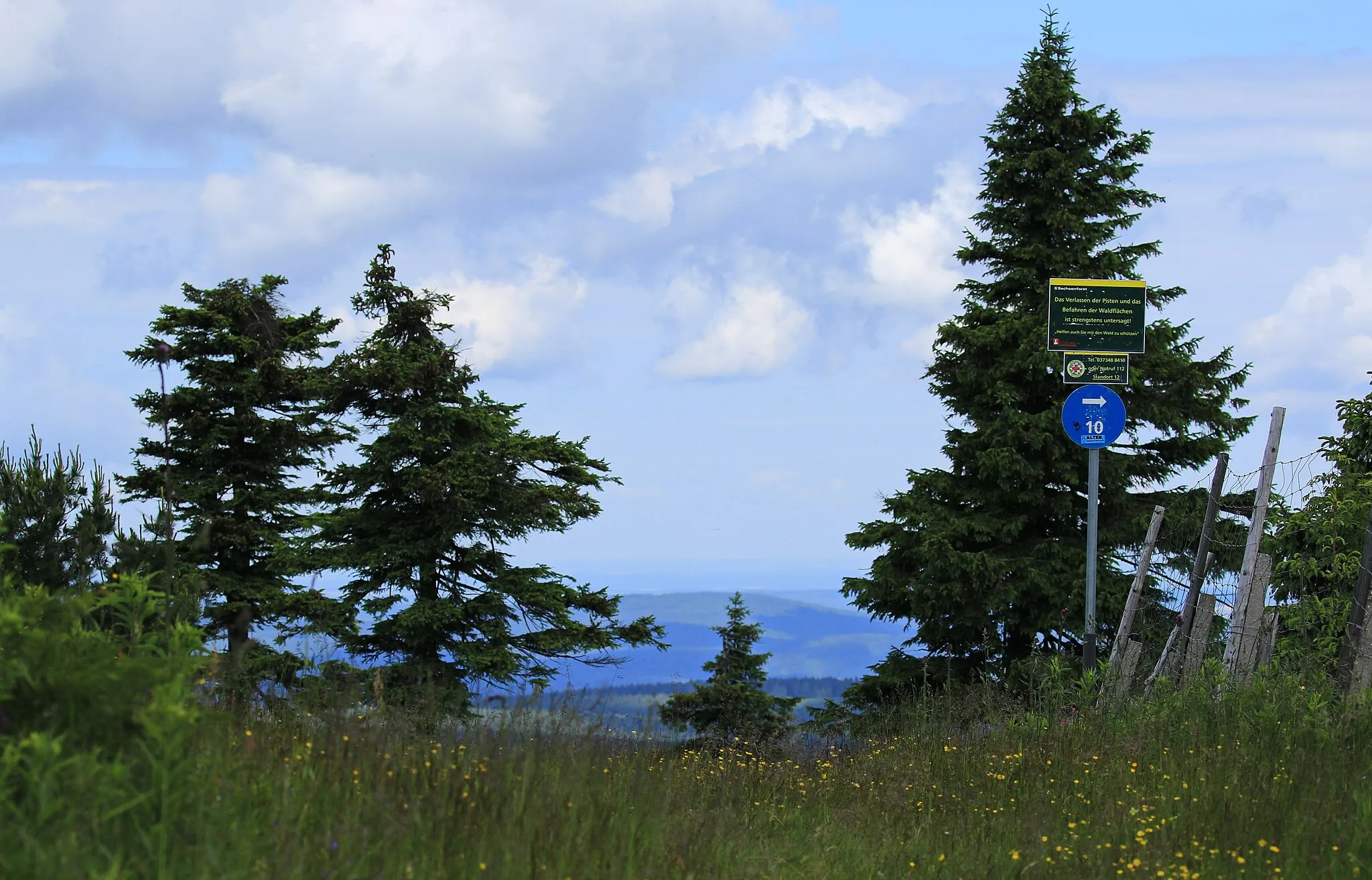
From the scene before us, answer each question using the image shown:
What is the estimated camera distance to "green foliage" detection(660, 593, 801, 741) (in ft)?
120

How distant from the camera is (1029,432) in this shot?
68.1 ft

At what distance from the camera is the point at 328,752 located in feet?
16.9

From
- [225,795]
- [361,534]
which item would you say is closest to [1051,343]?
[225,795]

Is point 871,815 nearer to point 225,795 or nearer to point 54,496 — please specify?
point 225,795

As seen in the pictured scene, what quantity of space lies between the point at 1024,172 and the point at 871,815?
59.1 ft

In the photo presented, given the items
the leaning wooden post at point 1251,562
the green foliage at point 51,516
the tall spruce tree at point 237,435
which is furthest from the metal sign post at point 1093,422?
the tall spruce tree at point 237,435

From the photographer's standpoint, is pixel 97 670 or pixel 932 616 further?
pixel 932 616

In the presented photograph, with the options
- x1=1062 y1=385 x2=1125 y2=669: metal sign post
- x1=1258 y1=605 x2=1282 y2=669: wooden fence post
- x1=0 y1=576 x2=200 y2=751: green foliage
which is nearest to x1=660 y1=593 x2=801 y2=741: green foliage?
x1=1062 y1=385 x2=1125 y2=669: metal sign post

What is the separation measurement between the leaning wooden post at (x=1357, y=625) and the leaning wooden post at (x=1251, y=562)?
1571 mm

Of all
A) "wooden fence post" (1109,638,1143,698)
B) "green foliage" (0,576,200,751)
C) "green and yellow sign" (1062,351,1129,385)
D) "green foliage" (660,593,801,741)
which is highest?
"green and yellow sign" (1062,351,1129,385)

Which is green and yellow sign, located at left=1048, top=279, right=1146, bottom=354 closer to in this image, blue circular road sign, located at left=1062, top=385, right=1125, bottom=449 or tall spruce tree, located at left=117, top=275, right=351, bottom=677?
blue circular road sign, located at left=1062, top=385, right=1125, bottom=449

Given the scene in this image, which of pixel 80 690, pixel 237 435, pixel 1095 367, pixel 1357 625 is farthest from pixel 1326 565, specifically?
pixel 237 435

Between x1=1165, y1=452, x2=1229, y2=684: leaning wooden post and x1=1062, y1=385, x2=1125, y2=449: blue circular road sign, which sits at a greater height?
x1=1062, y1=385, x2=1125, y2=449: blue circular road sign

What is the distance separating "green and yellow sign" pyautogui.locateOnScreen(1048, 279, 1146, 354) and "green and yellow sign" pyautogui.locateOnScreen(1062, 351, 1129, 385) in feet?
0.22
